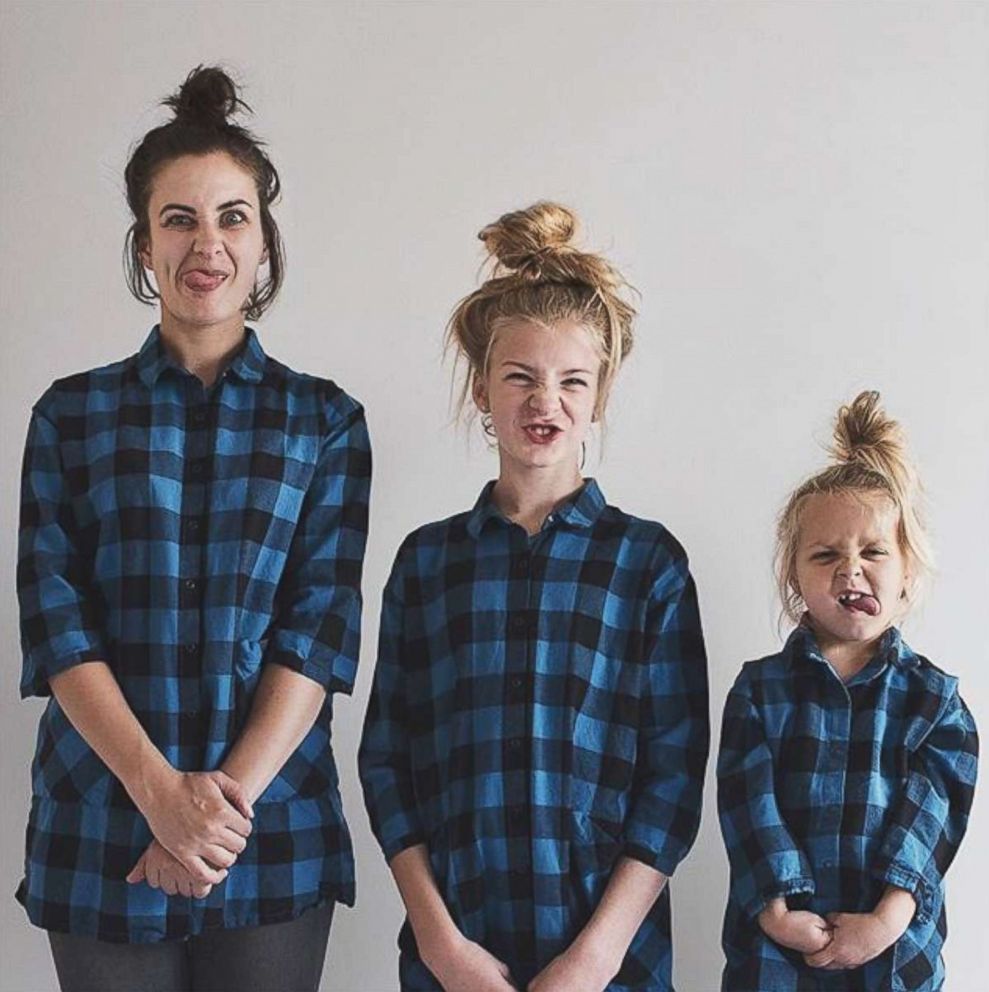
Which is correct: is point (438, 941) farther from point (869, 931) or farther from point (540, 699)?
point (869, 931)

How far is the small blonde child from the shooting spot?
1.58 m

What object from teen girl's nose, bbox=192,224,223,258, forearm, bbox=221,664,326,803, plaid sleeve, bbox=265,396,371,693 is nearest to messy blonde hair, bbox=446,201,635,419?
plaid sleeve, bbox=265,396,371,693

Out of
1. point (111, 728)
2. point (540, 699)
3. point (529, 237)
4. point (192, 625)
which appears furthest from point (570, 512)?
point (111, 728)

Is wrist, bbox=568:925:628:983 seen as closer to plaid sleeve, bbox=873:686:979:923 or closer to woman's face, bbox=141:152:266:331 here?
plaid sleeve, bbox=873:686:979:923

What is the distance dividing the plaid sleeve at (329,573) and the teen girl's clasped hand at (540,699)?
0.07 meters

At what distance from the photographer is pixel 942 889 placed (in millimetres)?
1648

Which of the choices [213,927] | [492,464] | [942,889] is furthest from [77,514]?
[942,889]

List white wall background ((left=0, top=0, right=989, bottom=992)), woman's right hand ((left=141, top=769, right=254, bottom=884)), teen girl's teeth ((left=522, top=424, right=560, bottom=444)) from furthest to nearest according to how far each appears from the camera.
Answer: white wall background ((left=0, top=0, right=989, bottom=992)), teen girl's teeth ((left=522, top=424, right=560, bottom=444)), woman's right hand ((left=141, top=769, right=254, bottom=884))

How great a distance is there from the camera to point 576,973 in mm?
1526

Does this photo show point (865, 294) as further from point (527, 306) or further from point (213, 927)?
point (213, 927)

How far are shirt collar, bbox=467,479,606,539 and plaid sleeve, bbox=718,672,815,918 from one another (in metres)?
0.25

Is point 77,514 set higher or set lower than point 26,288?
lower

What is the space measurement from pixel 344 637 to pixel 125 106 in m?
0.87

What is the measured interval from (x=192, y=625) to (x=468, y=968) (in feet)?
1.42
